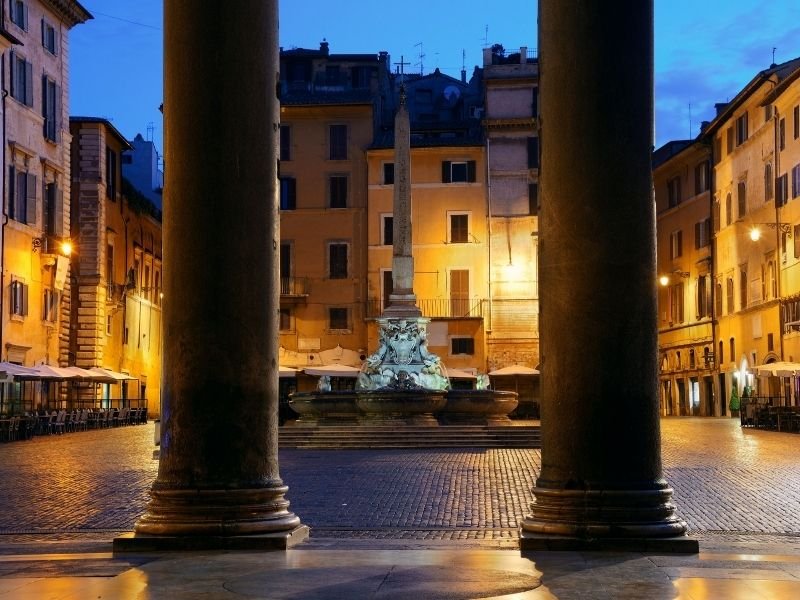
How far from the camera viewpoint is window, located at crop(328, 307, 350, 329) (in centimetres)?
5934

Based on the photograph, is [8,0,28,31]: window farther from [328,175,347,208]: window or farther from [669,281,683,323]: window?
[669,281,683,323]: window

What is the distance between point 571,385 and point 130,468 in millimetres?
13016

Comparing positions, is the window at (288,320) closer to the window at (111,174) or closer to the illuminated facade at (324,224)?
the illuminated facade at (324,224)

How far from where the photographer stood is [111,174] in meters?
53.8

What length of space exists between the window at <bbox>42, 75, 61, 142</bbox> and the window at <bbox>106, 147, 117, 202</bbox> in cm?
551

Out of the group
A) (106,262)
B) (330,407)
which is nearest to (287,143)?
(106,262)

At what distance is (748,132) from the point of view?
53312mm

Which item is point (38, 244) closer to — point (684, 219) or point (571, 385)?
point (684, 219)

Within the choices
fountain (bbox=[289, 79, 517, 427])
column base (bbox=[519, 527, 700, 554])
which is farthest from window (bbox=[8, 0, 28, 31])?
column base (bbox=[519, 527, 700, 554])

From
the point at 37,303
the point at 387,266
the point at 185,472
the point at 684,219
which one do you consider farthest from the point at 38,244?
the point at 185,472

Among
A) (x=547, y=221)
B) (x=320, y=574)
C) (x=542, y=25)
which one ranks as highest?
(x=542, y=25)

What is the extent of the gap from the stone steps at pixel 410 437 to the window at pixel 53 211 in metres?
20.3

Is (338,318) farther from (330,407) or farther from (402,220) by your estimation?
(330,407)

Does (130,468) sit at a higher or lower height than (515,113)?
lower
